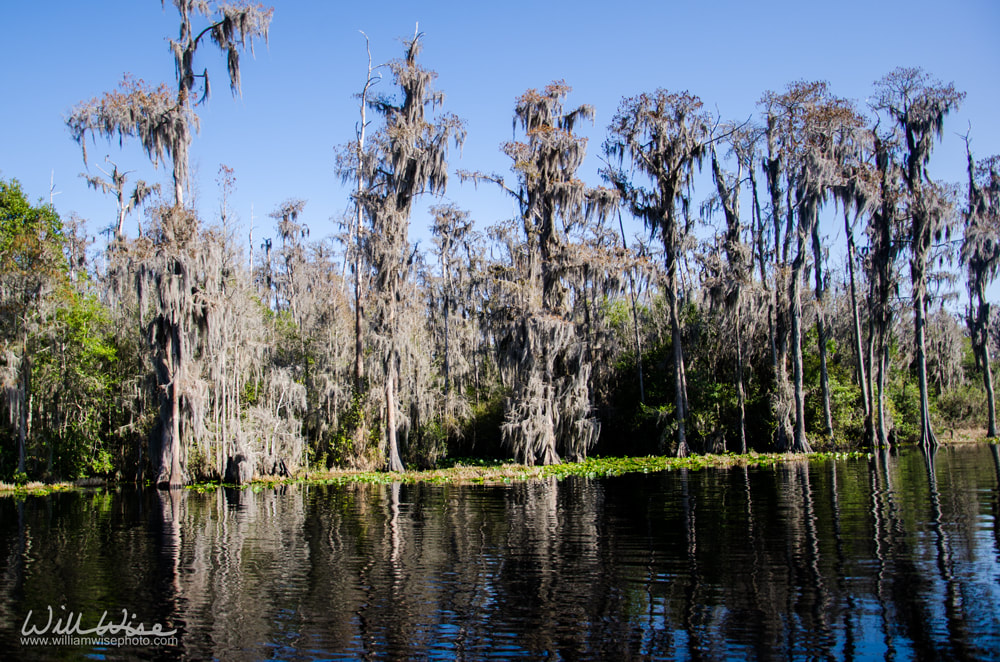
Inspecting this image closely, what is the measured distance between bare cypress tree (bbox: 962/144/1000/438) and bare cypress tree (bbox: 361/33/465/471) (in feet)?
82.5

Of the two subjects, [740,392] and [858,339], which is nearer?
[740,392]

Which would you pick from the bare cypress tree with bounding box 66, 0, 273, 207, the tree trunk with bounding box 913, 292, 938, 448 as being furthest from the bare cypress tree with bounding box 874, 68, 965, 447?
the bare cypress tree with bounding box 66, 0, 273, 207

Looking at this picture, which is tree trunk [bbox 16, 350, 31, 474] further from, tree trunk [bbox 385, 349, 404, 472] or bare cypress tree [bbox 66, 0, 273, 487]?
tree trunk [bbox 385, 349, 404, 472]

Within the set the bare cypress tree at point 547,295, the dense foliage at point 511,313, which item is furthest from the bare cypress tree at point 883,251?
the bare cypress tree at point 547,295

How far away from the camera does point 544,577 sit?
31.9 ft

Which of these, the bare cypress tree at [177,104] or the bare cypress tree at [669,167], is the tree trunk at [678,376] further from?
the bare cypress tree at [177,104]

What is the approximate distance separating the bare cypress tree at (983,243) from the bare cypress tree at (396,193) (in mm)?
25154

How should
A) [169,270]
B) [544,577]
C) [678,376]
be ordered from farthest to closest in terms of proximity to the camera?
1. [678,376]
2. [169,270]
3. [544,577]

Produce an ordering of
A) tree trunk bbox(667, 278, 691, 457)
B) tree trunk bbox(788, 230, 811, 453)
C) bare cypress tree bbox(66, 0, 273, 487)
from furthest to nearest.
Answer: tree trunk bbox(667, 278, 691, 457)
tree trunk bbox(788, 230, 811, 453)
bare cypress tree bbox(66, 0, 273, 487)

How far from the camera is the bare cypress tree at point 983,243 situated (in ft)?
111

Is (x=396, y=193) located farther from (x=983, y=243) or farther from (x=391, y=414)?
(x=983, y=243)

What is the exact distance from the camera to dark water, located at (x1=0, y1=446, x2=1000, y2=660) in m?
7.09

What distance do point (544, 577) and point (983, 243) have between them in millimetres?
33958

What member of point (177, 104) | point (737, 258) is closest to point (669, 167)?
point (737, 258)
